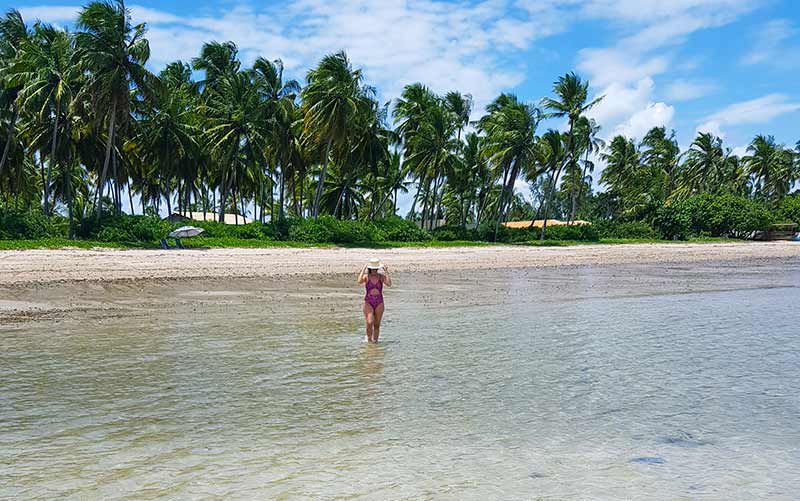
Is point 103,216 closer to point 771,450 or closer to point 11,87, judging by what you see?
point 11,87

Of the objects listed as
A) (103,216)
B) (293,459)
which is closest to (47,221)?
(103,216)

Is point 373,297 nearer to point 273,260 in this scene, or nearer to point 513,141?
point 273,260

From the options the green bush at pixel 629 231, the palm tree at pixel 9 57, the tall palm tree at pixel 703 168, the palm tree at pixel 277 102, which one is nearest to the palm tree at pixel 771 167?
the tall palm tree at pixel 703 168

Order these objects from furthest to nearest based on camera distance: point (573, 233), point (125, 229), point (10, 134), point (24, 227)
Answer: point (573, 233) → point (10, 134) → point (125, 229) → point (24, 227)

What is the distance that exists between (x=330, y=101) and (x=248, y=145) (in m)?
5.77

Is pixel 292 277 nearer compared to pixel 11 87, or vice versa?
pixel 292 277

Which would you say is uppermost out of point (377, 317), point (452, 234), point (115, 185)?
point (115, 185)

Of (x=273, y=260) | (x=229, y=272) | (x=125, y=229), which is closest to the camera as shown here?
(x=229, y=272)

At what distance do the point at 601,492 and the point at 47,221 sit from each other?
30354 mm

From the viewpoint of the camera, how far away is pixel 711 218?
57.1 metres

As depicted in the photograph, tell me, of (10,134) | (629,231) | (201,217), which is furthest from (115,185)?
(629,231)

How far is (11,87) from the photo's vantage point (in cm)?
3028

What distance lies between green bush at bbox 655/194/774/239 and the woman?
5131 cm

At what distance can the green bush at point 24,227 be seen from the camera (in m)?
27.5
